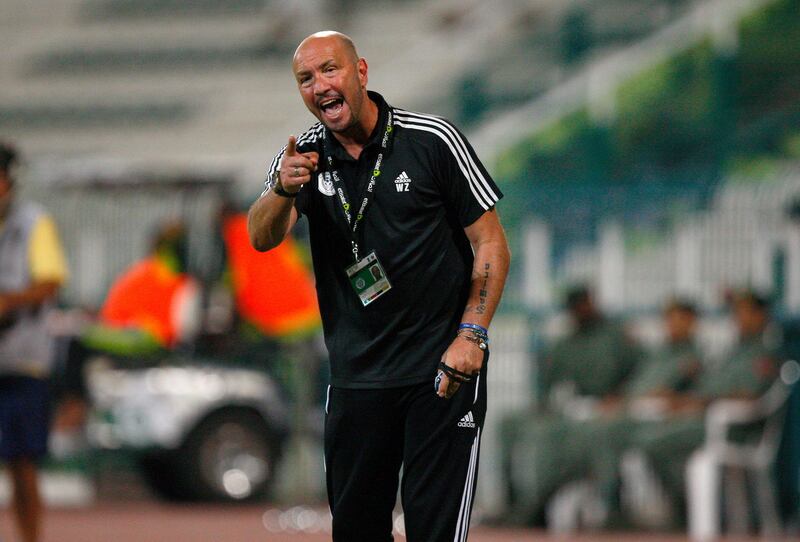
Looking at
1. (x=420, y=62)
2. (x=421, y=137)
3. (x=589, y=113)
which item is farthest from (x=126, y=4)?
(x=421, y=137)

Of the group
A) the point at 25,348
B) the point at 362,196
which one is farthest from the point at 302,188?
the point at 25,348

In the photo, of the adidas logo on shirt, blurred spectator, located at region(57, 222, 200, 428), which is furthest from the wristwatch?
blurred spectator, located at region(57, 222, 200, 428)

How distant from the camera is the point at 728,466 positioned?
11328 millimetres

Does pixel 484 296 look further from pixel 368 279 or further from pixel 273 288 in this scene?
pixel 273 288

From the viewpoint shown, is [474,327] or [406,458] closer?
[474,327]

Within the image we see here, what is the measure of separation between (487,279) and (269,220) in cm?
70

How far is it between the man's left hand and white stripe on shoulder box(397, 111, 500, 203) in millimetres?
456

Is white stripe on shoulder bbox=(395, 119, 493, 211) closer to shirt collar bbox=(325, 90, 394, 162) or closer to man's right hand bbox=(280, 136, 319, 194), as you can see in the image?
shirt collar bbox=(325, 90, 394, 162)

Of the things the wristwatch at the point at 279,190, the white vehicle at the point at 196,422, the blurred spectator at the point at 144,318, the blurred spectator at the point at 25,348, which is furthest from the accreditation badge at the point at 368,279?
the blurred spectator at the point at 144,318

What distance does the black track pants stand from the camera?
16.7 feet

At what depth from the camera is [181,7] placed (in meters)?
20.8

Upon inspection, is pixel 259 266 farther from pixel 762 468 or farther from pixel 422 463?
pixel 422 463

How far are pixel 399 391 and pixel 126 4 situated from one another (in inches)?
651

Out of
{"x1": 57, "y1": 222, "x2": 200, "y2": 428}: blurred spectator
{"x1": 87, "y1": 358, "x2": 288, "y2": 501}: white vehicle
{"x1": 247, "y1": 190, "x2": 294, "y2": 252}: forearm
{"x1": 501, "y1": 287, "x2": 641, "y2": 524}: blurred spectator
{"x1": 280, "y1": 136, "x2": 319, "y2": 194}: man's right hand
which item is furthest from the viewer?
{"x1": 57, "y1": 222, "x2": 200, "y2": 428}: blurred spectator
